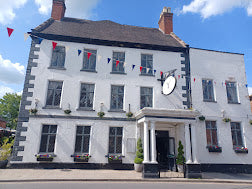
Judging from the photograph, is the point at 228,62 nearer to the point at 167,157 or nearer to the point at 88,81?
the point at 167,157

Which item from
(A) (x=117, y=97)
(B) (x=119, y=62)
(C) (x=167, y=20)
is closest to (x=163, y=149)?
(A) (x=117, y=97)

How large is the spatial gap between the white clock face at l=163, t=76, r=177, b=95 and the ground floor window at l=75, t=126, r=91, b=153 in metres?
6.16

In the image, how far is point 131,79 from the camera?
40.5 ft

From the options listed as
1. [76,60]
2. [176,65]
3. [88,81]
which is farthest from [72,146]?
[176,65]

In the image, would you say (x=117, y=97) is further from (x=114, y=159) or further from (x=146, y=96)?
(x=114, y=159)

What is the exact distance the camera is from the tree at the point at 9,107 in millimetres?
34353

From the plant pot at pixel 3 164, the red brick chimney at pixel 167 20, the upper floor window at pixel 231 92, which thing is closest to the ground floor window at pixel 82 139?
the plant pot at pixel 3 164

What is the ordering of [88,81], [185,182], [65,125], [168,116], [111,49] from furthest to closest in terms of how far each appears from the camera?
[111,49] → [88,81] → [65,125] → [168,116] → [185,182]

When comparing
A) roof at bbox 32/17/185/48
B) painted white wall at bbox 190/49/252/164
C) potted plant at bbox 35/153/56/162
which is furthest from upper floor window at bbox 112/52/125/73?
potted plant at bbox 35/153/56/162

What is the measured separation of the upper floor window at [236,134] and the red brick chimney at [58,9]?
17584 mm

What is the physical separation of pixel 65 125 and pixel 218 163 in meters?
11.4

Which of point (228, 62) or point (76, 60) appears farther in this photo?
point (228, 62)

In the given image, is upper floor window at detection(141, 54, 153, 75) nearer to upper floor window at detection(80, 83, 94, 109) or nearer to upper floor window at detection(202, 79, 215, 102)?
upper floor window at detection(80, 83, 94, 109)

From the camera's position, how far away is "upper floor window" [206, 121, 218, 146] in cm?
1193
